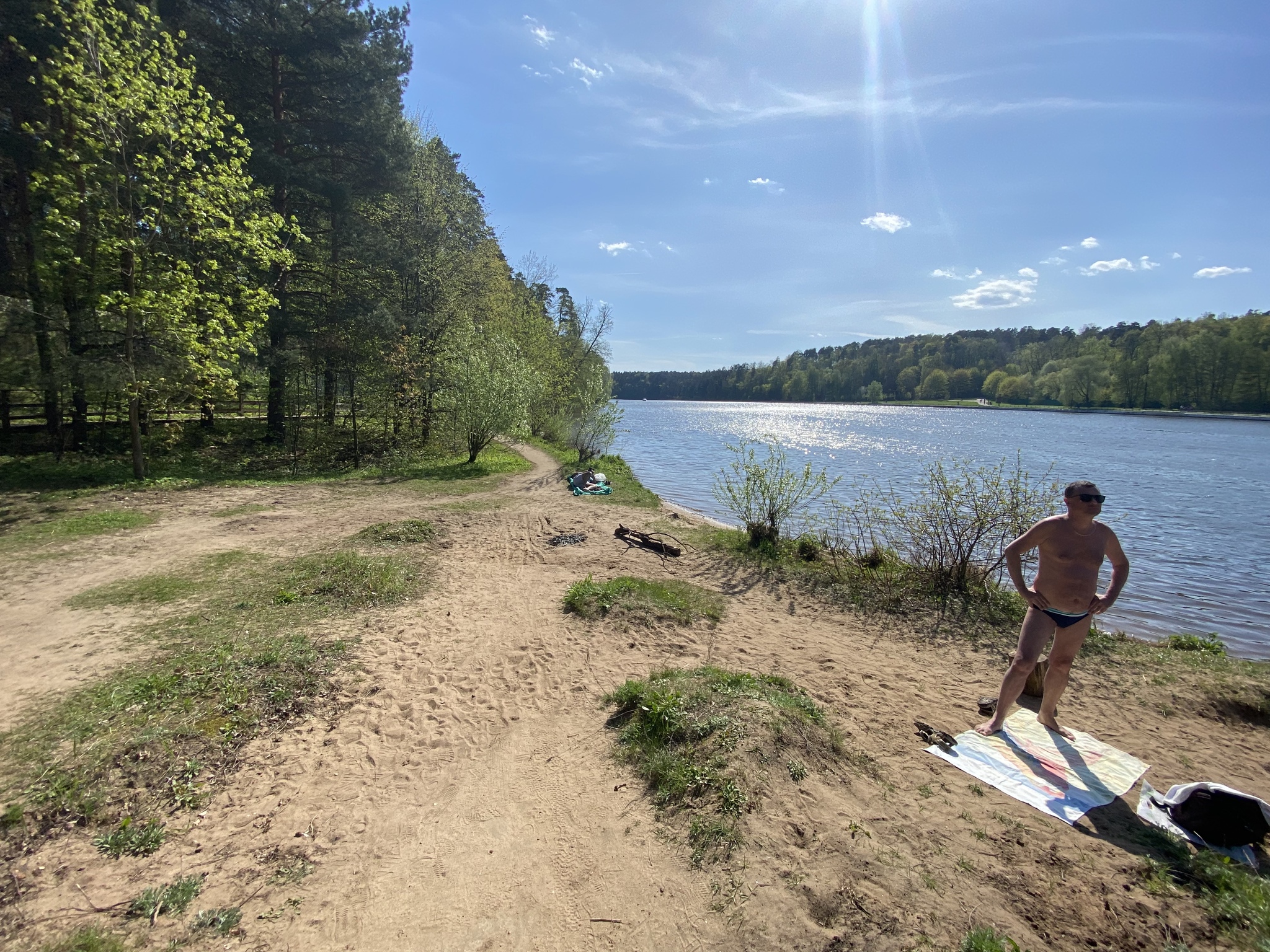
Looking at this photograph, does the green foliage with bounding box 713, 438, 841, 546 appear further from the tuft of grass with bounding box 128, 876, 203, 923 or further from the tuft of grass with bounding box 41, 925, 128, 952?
the tuft of grass with bounding box 41, 925, 128, 952

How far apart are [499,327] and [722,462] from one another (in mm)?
14672

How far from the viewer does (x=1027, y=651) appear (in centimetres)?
461

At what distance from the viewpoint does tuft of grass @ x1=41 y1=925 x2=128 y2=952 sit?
8.63 feet

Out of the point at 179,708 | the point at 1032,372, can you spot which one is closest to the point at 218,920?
the point at 179,708

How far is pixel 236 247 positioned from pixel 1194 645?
20.3 metres

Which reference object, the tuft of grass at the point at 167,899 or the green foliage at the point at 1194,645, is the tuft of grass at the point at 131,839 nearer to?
the tuft of grass at the point at 167,899

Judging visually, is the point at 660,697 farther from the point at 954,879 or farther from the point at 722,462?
the point at 722,462

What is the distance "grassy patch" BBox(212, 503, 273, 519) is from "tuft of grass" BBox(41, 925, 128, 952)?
10.2m

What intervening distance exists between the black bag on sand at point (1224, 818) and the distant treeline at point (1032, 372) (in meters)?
37.4

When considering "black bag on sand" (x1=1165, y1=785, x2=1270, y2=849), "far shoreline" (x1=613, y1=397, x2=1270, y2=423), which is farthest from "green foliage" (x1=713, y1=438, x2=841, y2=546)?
"far shoreline" (x1=613, y1=397, x2=1270, y2=423)

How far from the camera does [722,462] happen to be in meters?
32.1

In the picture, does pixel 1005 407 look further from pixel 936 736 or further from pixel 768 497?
pixel 936 736

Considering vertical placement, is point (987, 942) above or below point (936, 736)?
above

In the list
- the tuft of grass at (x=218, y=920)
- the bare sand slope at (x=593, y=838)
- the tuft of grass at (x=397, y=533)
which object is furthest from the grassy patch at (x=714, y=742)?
the tuft of grass at (x=397, y=533)
